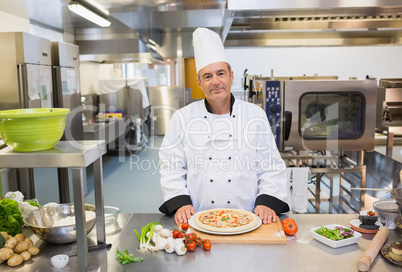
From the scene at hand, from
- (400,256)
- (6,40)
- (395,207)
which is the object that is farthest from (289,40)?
(400,256)

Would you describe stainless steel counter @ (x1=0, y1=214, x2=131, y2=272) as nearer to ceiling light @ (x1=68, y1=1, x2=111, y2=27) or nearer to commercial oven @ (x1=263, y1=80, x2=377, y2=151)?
commercial oven @ (x1=263, y1=80, x2=377, y2=151)

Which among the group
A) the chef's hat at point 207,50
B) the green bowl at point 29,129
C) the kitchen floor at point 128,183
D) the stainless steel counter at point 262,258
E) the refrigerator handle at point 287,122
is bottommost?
the kitchen floor at point 128,183

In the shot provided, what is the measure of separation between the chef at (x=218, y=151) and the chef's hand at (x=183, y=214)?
0.20 meters

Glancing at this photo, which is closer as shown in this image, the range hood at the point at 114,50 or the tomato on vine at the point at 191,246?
the tomato on vine at the point at 191,246

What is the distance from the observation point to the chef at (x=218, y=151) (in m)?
1.96

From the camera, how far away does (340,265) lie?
127 centimetres

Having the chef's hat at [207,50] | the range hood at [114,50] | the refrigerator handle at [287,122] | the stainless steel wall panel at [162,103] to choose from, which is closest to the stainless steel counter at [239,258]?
the chef's hat at [207,50]

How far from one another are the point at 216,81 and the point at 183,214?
27.1 inches

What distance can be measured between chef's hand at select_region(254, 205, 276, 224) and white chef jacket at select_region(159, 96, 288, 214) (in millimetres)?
241

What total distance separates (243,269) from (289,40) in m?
4.71

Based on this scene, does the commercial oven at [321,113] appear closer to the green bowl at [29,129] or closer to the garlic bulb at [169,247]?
the garlic bulb at [169,247]

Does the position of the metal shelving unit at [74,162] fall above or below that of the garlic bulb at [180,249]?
above

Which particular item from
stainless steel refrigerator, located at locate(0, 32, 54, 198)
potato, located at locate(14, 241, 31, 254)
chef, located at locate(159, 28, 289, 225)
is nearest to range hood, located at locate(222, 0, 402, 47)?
chef, located at locate(159, 28, 289, 225)

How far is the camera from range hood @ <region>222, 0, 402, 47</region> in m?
2.34
